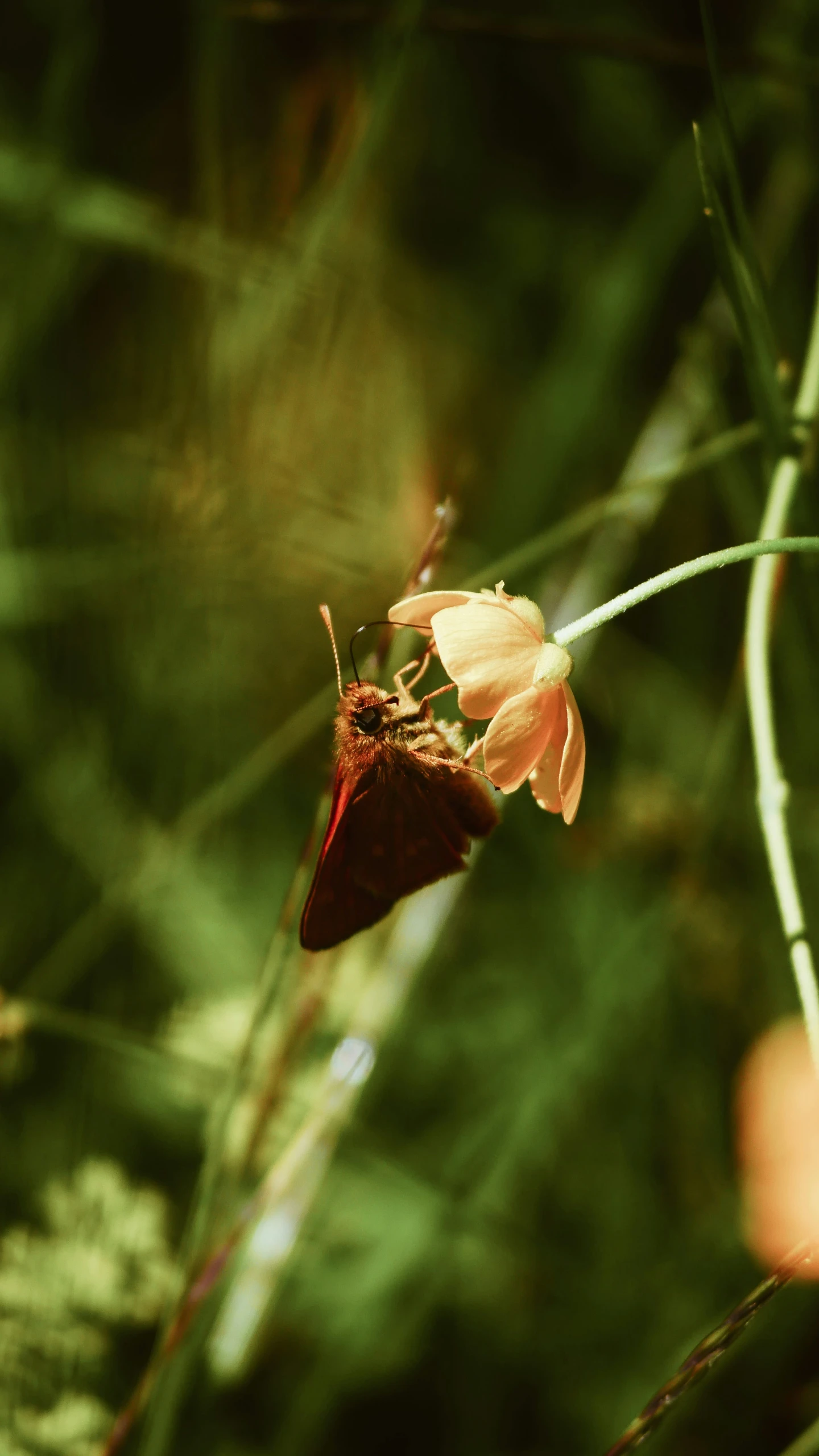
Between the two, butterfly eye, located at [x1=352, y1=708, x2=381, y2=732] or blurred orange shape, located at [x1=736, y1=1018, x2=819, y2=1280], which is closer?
butterfly eye, located at [x1=352, y1=708, x2=381, y2=732]

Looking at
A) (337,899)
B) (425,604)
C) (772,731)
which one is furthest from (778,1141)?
(425,604)

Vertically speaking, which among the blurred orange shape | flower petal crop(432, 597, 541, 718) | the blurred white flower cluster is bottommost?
the blurred orange shape

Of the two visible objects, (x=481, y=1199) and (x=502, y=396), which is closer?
(x=481, y=1199)

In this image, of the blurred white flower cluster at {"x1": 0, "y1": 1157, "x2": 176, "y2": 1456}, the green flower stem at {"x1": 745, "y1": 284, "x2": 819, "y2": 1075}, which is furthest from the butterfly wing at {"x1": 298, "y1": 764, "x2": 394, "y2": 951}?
the blurred white flower cluster at {"x1": 0, "y1": 1157, "x2": 176, "y2": 1456}

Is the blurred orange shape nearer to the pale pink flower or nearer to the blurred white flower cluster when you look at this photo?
the blurred white flower cluster

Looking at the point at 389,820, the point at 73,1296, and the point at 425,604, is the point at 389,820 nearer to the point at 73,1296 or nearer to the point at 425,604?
the point at 425,604

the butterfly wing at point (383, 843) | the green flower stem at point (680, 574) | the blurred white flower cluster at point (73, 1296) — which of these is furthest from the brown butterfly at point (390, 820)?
the blurred white flower cluster at point (73, 1296)

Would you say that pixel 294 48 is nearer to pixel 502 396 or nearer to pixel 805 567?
pixel 502 396

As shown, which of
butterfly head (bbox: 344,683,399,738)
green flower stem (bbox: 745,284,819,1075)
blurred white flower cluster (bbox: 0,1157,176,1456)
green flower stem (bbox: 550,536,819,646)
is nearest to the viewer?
green flower stem (bbox: 550,536,819,646)

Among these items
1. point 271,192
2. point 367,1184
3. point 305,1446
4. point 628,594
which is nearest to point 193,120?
point 271,192
